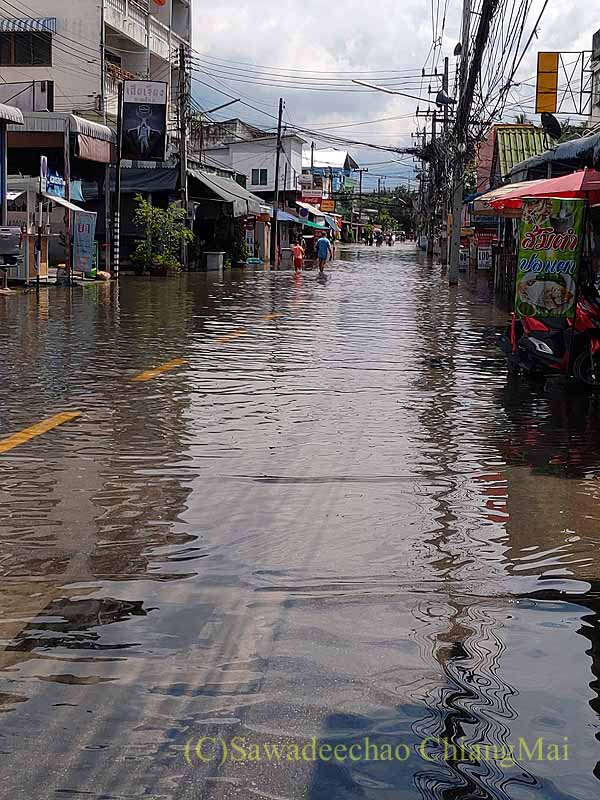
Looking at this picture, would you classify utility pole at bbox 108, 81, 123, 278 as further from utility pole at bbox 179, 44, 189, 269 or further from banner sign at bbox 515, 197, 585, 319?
banner sign at bbox 515, 197, 585, 319

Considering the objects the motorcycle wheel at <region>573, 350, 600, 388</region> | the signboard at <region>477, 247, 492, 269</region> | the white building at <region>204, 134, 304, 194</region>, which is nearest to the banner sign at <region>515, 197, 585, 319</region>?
the motorcycle wheel at <region>573, 350, 600, 388</region>

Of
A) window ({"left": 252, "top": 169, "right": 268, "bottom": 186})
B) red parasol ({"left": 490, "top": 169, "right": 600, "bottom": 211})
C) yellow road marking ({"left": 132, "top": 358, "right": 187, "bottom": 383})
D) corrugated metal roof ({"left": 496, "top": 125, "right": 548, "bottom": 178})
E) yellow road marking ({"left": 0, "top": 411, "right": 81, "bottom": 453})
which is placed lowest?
yellow road marking ({"left": 0, "top": 411, "right": 81, "bottom": 453})

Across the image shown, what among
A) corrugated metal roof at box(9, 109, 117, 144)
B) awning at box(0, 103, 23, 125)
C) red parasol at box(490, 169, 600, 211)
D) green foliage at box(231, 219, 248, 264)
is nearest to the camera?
red parasol at box(490, 169, 600, 211)

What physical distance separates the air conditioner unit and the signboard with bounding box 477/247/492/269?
59.5 ft

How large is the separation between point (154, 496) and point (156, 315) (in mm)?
13828

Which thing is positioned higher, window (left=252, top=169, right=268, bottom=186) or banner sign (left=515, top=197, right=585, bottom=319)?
window (left=252, top=169, right=268, bottom=186)

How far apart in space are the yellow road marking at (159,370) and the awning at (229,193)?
28053 millimetres

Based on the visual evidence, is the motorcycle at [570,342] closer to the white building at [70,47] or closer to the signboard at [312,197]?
the white building at [70,47]

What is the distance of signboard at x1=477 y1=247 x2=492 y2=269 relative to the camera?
4375cm

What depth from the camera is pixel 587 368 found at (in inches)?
458

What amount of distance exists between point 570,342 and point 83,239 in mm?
19420

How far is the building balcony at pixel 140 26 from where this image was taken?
141 ft

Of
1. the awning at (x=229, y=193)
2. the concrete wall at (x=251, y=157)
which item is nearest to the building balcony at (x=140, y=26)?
the awning at (x=229, y=193)

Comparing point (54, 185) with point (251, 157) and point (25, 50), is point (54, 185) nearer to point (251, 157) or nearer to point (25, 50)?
point (25, 50)
